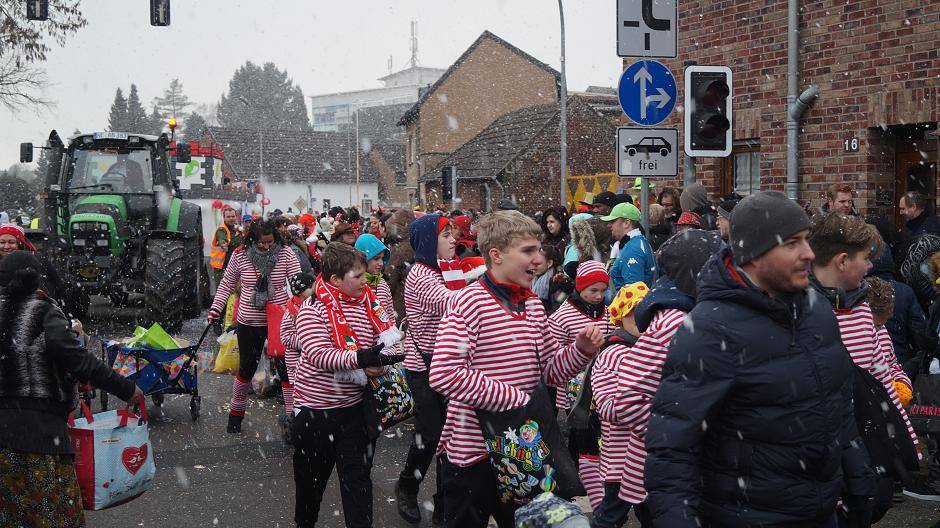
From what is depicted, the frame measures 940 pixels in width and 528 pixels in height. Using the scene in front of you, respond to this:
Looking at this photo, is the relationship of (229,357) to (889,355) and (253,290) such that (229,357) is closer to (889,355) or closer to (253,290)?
(253,290)

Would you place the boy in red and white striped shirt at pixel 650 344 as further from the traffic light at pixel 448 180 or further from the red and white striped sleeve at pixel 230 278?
the traffic light at pixel 448 180

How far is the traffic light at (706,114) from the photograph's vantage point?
835cm

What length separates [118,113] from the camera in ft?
351

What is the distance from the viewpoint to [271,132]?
266ft

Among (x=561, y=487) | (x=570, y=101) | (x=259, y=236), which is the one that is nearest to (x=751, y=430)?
(x=561, y=487)

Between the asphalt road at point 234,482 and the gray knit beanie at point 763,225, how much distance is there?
12.1ft

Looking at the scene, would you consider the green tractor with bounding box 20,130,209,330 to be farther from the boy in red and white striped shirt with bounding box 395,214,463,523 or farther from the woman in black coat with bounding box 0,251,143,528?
the woman in black coat with bounding box 0,251,143,528

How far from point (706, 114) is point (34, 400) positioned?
5.92 metres

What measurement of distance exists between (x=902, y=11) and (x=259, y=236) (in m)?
6.84

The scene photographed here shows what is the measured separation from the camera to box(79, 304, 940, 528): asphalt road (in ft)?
20.8

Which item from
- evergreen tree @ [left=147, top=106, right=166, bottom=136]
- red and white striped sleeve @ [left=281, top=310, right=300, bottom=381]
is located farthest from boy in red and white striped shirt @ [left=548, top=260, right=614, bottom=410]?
evergreen tree @ [left=147, top=106, right=166, bottom=136]

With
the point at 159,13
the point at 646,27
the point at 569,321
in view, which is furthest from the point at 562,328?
the point at 159,13

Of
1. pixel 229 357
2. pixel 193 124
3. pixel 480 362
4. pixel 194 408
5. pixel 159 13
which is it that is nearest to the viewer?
pixel 480 362

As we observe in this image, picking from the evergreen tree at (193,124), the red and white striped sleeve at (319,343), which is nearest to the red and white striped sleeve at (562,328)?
the red and white striped sleeve at (319,343)
